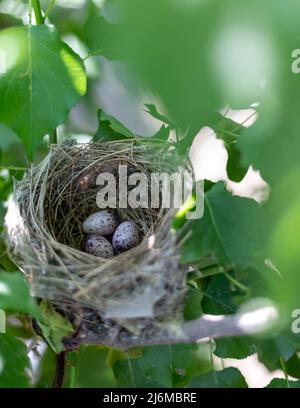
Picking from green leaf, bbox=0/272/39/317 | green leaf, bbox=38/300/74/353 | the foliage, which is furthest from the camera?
green leaf, bbox=38/300/74/353

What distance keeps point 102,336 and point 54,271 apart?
0.45ft

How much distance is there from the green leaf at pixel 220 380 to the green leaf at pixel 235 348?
0.16 feet

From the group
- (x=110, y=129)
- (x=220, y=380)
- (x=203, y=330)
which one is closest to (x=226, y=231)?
(x=203, y=330)

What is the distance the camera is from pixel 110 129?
1.38m

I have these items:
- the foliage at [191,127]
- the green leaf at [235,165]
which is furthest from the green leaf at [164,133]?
the green leaf at [235,165]

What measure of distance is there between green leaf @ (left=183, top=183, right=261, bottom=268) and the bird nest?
0.06 meters

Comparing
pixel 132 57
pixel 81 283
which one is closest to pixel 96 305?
pixel 81 283

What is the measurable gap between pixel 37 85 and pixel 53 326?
38 cm

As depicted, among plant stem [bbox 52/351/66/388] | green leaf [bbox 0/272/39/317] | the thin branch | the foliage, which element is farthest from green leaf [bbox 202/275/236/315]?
green leaf [bbox 0/272/39/317]

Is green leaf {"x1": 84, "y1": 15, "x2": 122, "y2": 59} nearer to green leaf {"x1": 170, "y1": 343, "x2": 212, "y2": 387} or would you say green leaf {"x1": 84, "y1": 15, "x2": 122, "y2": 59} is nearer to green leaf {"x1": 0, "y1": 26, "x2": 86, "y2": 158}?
green leaf {"x1": 0, "y1": 26, "x2": 86, "y2": 158}

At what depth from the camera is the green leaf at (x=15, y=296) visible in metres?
0.77

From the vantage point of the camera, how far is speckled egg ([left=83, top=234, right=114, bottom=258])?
1388mm

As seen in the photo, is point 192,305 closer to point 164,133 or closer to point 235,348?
point 235,348

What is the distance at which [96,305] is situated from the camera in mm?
1034
